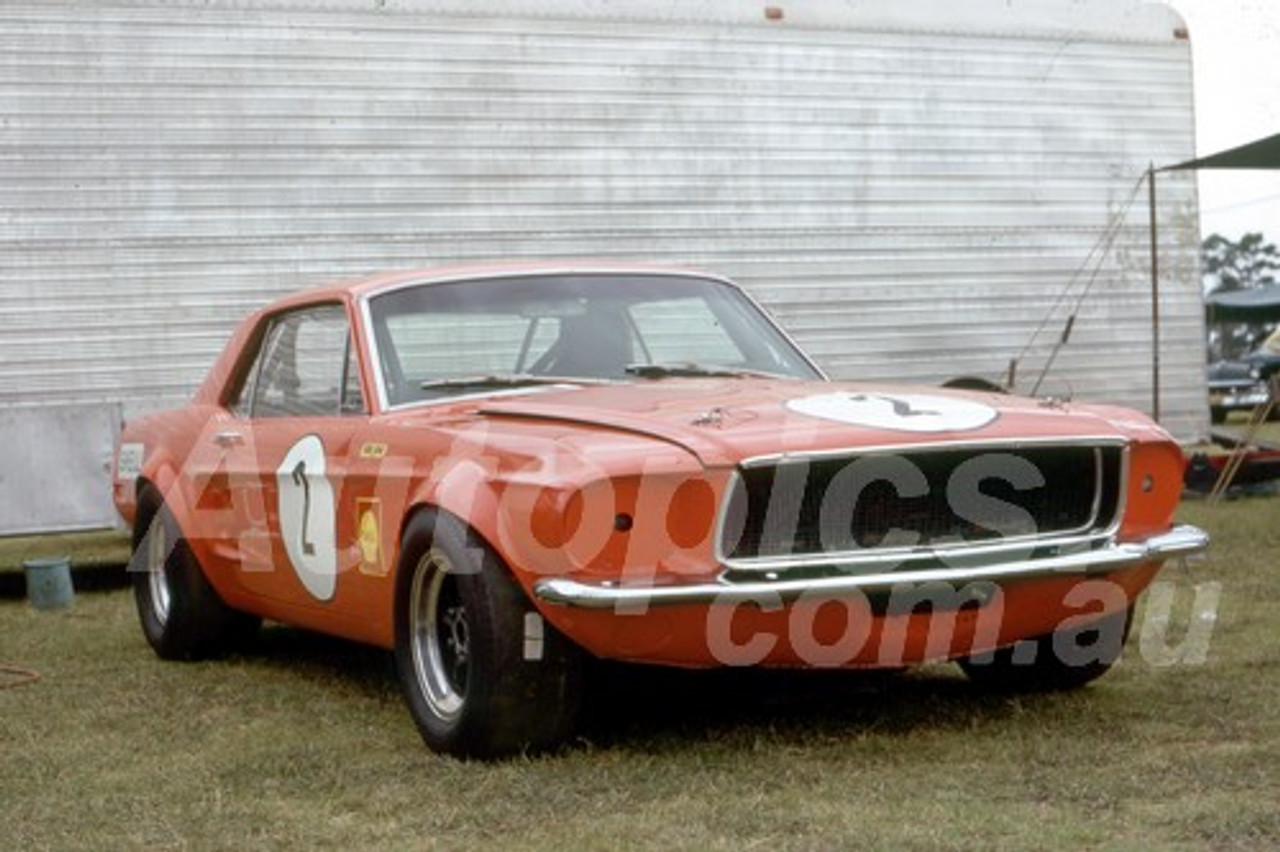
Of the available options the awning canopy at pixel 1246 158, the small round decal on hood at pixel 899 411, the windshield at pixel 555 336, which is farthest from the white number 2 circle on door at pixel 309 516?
the awning canopy at pixel 1246 158

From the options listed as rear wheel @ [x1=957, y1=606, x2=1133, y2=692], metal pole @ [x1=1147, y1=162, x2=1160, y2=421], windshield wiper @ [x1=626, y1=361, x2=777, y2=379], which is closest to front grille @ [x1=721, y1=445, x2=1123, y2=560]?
rear wheel @ [x1=957, y1=606, x2=1133, y2=692]

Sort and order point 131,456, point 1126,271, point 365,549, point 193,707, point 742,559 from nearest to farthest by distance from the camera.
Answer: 1. point 742,559
2. point 365,549
3. point 193,707
4. point 131,456
5. point 1126,271

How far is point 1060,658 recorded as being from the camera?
5.14m

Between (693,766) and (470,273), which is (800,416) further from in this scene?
(470,273)

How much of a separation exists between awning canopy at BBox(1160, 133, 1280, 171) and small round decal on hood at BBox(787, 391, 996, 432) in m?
6.62

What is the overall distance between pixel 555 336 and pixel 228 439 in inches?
53.2

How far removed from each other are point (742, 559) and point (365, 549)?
1255mm

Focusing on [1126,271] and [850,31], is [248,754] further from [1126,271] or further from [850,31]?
[1126,271]

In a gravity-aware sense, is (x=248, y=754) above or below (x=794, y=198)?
below

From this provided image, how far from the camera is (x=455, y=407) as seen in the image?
516 centimetres

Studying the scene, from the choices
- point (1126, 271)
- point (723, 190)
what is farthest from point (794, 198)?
point (1126, 271)

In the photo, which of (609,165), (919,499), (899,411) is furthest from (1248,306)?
(919,499)

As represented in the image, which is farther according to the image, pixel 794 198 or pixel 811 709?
Answer: pixel 794 198

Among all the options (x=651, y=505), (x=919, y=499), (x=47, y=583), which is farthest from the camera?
(x=47, y=583)
